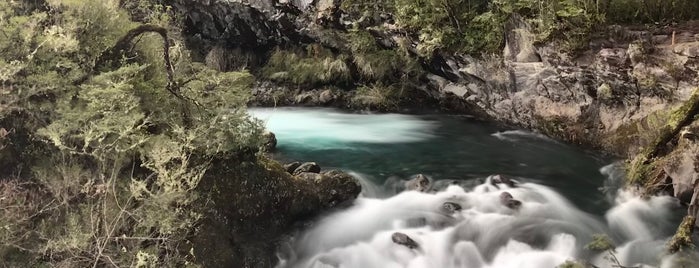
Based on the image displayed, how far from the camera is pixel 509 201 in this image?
22.7ft

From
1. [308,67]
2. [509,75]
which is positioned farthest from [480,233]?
[308,67]

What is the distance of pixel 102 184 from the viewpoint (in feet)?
16.6

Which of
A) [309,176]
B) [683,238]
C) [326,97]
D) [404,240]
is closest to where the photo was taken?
[683,238]

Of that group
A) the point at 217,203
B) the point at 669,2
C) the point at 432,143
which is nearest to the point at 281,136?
the point at 432,143

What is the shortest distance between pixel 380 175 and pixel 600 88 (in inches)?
171

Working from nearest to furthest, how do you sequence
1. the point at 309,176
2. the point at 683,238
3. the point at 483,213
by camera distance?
the point at 683,238 < the point at 483,213 < the point at 309,176

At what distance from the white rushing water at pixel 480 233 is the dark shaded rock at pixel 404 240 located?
0.02m

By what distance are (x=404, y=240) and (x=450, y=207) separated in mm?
1075

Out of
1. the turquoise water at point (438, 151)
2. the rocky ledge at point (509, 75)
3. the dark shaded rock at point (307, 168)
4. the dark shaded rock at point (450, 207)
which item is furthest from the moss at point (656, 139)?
the dark shaded rock at point (307, 168)

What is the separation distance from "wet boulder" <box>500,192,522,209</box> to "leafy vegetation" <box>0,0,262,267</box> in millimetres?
3939

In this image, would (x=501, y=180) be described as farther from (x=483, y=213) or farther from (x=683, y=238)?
(x=683, y=238)

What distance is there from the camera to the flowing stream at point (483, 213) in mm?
5945

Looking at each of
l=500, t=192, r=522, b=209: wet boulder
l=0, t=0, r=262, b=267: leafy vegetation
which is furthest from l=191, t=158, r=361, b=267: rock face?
l=500, t=192, r=522, b=209: wet boulder

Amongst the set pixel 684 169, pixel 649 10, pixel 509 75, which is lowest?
pixel 684 169
